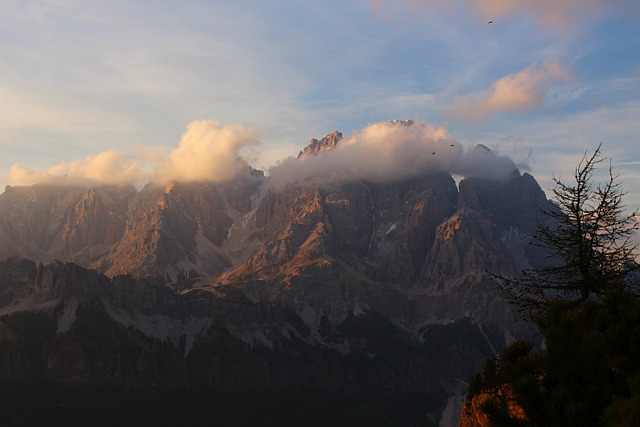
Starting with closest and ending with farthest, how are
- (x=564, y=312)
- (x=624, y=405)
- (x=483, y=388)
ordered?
(x=624, y=405) < (x=564, y=312) < (x=483, y=388)

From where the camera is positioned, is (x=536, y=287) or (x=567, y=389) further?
(x=536, y=287)

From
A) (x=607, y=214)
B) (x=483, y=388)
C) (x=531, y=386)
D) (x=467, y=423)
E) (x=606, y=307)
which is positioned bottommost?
(x=467, y=423)

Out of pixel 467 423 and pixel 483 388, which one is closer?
pixel 483 388

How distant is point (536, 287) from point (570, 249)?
10.7 ft

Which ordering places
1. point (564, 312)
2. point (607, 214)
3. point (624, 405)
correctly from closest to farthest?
point (624, 405) < point (564, 312) < point (607, 214)

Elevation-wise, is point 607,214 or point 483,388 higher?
point 607,214

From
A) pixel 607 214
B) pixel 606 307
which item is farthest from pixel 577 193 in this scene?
pixel 606 307

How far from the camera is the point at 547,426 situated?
2752 cm

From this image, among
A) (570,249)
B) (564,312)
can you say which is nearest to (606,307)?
(564,312)

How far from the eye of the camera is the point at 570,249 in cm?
4747

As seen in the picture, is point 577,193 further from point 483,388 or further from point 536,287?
point 483,388

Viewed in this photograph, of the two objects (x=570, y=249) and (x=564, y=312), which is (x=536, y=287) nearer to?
(x=570, y=249)

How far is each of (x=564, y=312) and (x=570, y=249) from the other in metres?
19.7

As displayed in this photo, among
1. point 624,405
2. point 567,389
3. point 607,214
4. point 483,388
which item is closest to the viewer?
point 624,405
